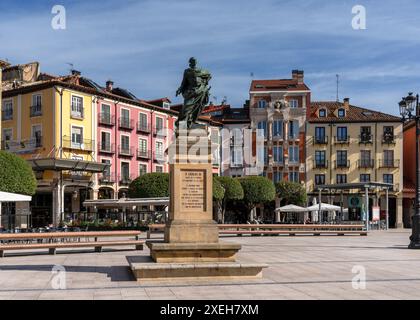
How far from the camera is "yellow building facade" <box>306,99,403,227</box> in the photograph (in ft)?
220

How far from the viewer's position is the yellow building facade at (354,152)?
67.1 m

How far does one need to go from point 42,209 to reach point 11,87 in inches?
453

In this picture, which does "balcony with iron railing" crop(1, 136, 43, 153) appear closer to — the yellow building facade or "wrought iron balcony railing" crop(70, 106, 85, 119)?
"wrought iron balcony railing" crop(70, 106, 85, 119)

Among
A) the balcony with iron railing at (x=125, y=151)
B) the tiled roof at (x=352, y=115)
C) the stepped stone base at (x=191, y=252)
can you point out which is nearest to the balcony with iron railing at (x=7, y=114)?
the balcony with iron railing at (x=125, y=151)

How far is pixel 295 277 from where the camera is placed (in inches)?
547

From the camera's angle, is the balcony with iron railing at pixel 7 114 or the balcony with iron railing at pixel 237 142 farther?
the balcony with iron railing at pixel 237 142

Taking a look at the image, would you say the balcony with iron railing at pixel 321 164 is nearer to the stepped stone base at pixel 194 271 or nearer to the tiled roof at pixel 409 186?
the tiled roof at pixel 409 186

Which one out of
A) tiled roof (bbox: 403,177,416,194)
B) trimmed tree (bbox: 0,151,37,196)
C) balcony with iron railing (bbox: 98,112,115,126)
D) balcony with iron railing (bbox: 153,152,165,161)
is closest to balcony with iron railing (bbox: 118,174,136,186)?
balcony with iron railing (bbox: 153,152,165,161)

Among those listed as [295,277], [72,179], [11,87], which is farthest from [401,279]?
[11,87]

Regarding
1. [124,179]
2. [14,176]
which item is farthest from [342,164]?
[14,176]

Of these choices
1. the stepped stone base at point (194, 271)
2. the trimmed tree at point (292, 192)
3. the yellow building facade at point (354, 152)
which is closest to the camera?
the stepped stone base at point (194, 271)

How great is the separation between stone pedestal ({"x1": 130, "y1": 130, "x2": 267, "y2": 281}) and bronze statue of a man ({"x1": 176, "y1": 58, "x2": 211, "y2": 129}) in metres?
0.45

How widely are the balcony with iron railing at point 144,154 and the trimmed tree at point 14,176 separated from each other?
2011 cm

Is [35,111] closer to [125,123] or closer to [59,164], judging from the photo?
[59,164]
